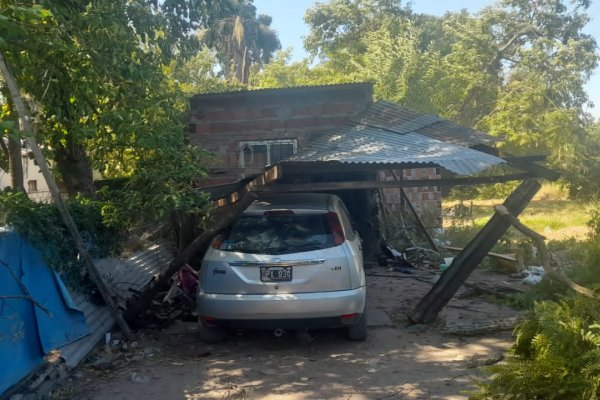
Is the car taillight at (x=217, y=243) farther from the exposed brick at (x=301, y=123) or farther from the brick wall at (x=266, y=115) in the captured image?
the exposed brick at (x=301, y=123)

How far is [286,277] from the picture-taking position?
6.07 m

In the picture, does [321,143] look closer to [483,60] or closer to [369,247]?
[369,247]

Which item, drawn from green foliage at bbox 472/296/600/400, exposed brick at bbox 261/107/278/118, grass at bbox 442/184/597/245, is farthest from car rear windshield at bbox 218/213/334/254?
grass at bbox 442/184/597/245

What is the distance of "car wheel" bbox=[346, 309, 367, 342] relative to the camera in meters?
6.48

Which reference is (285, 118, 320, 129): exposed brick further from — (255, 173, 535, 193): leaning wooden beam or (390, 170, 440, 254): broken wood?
(255, 173, 535, 193): leaning wooden beam

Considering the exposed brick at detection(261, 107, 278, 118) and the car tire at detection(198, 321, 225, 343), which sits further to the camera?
the exposed brick at detection(261, 107, 278, 118)

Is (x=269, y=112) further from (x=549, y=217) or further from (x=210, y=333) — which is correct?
(x=549, y=217)

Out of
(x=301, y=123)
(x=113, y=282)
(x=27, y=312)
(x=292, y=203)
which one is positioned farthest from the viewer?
(x=301, y=123)

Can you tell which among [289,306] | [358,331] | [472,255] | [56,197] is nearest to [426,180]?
[472,255]

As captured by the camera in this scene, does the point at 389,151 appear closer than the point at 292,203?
No

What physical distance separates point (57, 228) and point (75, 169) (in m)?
3.39

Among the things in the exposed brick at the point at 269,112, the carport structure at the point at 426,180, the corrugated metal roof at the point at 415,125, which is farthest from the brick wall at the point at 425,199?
the carport structure at the point at 426,180

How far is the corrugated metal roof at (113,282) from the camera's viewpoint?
235 inches

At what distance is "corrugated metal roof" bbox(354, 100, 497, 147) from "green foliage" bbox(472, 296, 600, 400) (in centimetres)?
563
